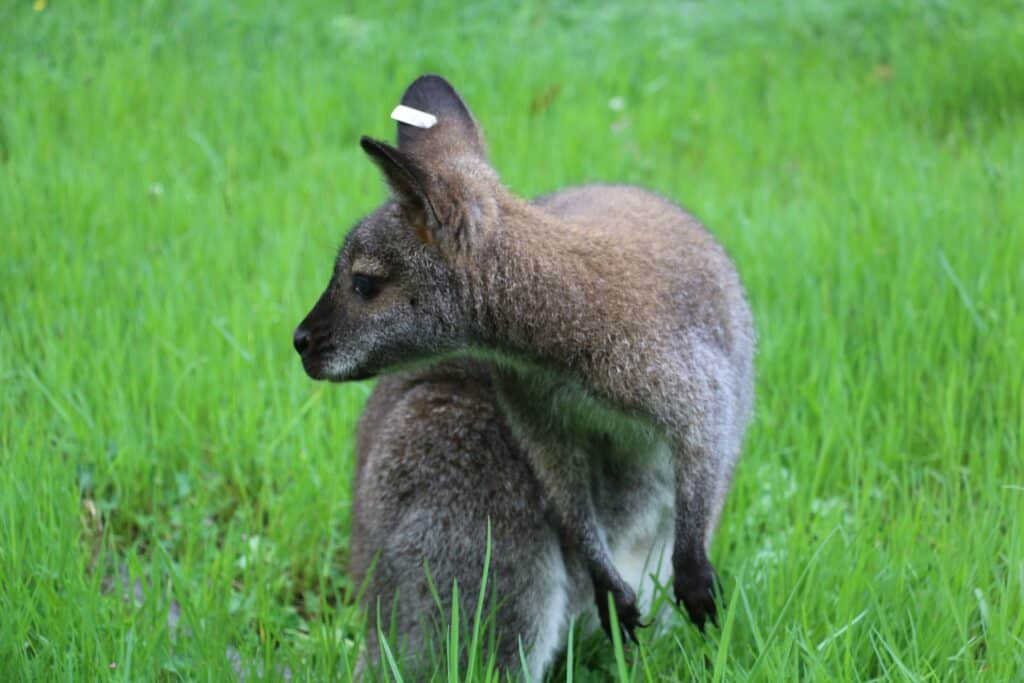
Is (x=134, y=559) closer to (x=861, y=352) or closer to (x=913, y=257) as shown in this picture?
(x=861, y=352)

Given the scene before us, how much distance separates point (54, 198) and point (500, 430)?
3.28m

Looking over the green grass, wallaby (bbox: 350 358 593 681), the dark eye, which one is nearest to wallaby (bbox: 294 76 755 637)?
the dark eye

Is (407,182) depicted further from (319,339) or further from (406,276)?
(319,339)

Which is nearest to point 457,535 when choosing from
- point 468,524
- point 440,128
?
point 468,524

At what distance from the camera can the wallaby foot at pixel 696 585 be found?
3.38 meters

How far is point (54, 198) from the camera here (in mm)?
5914

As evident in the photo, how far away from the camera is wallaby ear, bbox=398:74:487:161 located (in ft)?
11.2

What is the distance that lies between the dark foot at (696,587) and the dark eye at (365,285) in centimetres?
108

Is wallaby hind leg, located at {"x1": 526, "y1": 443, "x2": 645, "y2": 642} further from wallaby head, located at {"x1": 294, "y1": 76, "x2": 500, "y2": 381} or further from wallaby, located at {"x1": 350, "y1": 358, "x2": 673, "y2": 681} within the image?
wallaby head, located at {"x1": 294, "y1": 76, "x2": 500, "y2": 381}

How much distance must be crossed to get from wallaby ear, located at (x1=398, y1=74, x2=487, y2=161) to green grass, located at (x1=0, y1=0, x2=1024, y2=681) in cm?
130

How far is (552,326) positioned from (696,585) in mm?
802

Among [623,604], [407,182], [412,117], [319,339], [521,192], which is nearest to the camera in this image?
[407,182]

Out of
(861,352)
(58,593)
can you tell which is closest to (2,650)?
(58,593)

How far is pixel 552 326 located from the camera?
3.21 metres
